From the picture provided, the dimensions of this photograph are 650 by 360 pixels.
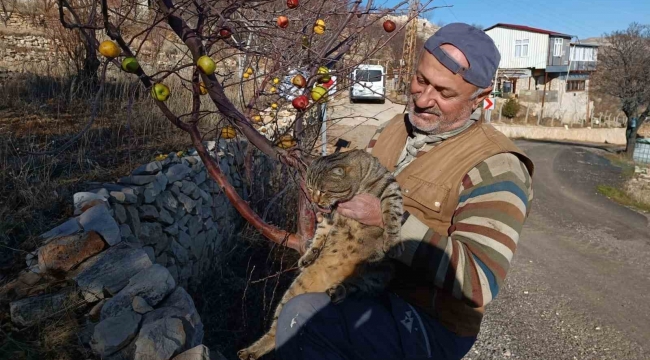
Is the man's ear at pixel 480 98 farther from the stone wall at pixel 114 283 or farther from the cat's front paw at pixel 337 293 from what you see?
the stone wall at pixel 114 283

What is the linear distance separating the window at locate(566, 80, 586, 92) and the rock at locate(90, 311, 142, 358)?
46.4 meters

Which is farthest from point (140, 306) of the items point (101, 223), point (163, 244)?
point (163, 244)

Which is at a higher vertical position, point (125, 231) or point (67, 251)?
point (67, 251)

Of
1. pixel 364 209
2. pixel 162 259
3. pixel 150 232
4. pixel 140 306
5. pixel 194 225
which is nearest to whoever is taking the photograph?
pixel 364 209

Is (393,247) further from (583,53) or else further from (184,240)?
(583,53)

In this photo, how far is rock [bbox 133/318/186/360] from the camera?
2268 millimetres

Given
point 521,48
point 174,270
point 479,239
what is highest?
point 521,48

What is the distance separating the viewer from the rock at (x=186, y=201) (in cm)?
479

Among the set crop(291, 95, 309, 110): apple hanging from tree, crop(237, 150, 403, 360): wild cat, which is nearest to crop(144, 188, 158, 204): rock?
crop(237, 150, 403, 360): wild cat

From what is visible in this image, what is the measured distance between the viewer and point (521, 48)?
134ft

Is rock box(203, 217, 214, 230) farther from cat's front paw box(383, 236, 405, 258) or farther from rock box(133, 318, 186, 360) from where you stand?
cat's front paw box(383, 236, 405, 258)

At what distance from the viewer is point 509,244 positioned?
1741 mm

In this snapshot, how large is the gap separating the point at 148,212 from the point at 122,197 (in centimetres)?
49

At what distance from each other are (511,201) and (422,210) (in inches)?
15.3
